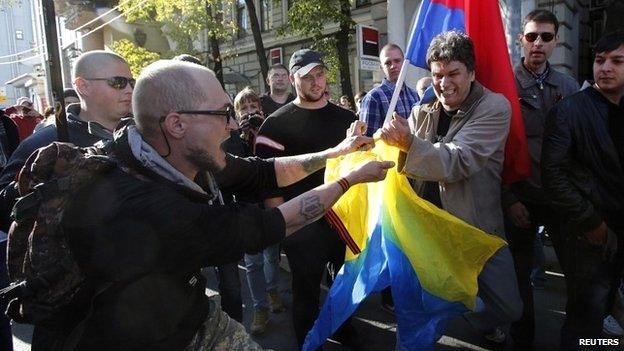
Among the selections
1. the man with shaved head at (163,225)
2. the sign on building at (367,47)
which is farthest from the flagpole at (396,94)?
the sign on building at (367,47)

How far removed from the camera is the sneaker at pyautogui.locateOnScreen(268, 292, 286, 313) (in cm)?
444

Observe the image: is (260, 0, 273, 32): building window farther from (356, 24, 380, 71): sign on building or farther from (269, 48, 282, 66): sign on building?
(356, 24, 380, 71): sign on building

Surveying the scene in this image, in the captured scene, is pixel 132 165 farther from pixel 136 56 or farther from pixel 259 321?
pixel 136 56

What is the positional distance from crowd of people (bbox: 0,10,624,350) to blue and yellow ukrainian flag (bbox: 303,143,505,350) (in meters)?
0.12

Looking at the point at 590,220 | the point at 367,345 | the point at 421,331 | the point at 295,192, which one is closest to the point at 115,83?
the point at 295,192

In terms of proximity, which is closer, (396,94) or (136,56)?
(396,94)

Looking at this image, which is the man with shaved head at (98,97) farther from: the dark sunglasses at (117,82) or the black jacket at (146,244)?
the black jacket at (146,244)

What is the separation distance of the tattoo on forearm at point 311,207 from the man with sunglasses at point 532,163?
5.70 feet

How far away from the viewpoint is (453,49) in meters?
2.67

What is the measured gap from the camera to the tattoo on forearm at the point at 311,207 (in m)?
1.97

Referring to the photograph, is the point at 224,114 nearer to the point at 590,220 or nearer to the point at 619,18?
the point at 590,220

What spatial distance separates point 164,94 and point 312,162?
4.19ft

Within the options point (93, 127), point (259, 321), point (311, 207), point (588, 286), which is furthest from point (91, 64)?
point (588, 286)

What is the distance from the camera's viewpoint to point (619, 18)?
8.66 m
